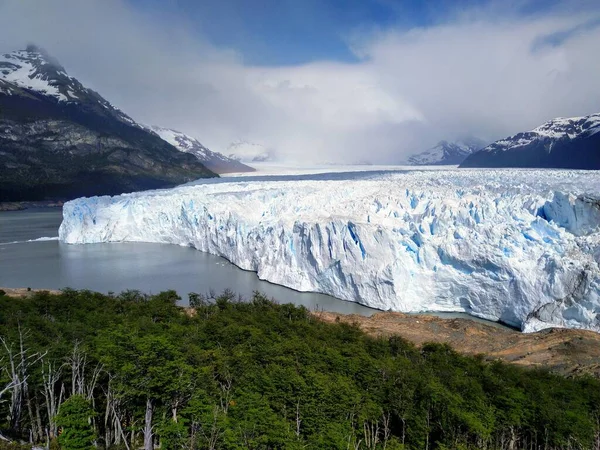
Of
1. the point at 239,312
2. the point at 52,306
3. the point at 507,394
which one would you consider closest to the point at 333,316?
the point at 239,312

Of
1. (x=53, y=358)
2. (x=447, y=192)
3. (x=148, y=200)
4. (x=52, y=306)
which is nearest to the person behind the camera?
(x=53, y=358)

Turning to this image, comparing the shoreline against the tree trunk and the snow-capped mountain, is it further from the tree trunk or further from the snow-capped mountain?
the snow-capped mountain

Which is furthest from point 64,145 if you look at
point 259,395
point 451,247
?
point 259,395

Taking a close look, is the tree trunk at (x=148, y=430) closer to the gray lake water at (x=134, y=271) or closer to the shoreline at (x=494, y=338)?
the shoreline at (x=494, y=338)

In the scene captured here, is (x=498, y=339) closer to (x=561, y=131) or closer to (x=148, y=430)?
(x=148, y=430)

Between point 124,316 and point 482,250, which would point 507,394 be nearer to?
point 482,250

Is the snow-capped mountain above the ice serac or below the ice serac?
above

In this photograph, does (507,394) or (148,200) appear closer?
(507,394)

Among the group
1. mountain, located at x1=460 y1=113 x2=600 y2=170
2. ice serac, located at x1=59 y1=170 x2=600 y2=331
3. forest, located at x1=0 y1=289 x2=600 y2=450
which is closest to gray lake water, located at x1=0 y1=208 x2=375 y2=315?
ice serac, located at x1=59 y1=170 x2=600 y2=331
